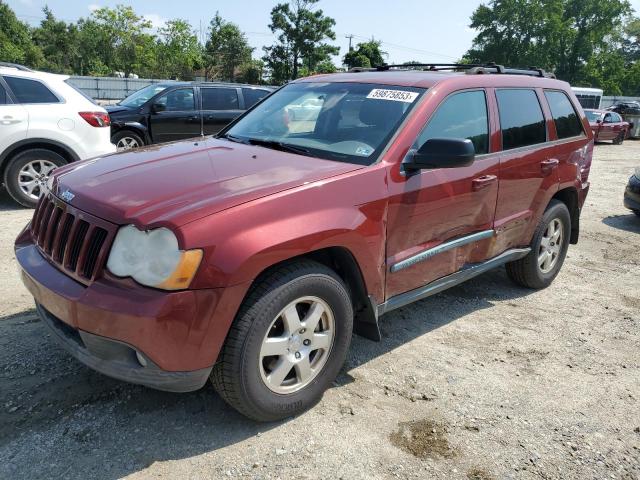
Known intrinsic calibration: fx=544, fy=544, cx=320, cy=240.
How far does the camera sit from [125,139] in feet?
33.2

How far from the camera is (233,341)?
2510 mm

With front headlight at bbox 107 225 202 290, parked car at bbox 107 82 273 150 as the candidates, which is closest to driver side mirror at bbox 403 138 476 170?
front headlight at bbox 107 225 202 290

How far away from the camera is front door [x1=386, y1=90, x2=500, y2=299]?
3248 mm

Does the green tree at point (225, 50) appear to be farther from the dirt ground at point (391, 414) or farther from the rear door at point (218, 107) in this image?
the dirt ground at point (391, 414)

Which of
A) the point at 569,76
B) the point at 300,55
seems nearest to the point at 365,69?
the point at 300,55

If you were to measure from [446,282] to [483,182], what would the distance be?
746mm

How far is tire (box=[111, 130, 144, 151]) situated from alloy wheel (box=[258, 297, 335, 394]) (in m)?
8.11

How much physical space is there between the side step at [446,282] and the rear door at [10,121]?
5.55m

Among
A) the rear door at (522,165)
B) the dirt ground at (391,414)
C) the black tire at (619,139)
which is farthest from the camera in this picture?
the black tire at (619,139)

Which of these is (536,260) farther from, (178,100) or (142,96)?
(142,96)

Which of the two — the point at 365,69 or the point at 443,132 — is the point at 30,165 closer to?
the point at 365,69

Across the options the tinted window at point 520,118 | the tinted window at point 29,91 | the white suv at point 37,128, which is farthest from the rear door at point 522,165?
the tinted window at point 29,91

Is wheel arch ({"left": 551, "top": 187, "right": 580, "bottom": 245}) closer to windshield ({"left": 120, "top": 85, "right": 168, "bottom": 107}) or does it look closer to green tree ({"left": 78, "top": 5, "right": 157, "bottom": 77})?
windshield ({"left": 120, "top": 85, "right": 168, "bottom": 107})

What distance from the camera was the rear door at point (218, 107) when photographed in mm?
10758
